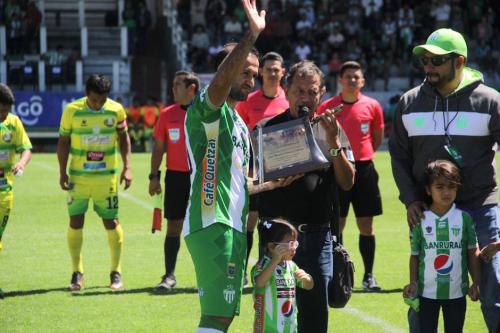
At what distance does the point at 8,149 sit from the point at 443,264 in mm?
5547

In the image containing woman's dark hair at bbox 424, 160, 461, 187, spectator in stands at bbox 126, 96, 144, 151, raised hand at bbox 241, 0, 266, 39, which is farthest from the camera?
spectator in stands at bbox 126, 96, 144, 151

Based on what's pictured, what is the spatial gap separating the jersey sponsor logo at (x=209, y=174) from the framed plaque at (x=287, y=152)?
1.47ft

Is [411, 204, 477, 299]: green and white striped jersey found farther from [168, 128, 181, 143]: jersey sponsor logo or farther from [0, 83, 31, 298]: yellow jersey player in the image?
[0, 83, 31, 298]: yellow jersey player

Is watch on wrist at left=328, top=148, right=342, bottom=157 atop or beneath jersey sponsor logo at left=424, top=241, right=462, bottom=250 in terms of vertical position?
atop

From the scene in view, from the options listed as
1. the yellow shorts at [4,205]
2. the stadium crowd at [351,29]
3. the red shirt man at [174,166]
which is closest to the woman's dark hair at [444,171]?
the red shirt man at [174,166]

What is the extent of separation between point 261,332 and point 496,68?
30.9 meters

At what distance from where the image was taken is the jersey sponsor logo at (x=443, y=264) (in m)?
7.02

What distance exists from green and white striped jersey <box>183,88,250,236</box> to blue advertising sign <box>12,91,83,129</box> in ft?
84.3

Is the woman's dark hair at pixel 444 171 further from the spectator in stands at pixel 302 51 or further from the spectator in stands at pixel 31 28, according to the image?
the spectator in stands at pixel 31 28

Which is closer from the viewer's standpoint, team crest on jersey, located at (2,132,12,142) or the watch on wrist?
the watch on wrist

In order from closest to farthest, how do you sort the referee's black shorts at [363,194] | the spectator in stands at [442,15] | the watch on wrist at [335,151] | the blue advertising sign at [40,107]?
the watch on wrist at [335,151] < the referee's black shorts at [363,194] < the blue advertising sign at [40,107] < the spectator in stands at [442,15]

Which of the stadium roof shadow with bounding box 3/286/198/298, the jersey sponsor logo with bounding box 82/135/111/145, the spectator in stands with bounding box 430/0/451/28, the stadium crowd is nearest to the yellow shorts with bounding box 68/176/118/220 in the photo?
the jersey sponsor logo with bounding box 82/135/111/145

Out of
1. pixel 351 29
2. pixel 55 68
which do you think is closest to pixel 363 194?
pixel 55 68

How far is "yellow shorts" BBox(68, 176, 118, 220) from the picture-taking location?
428 inches
